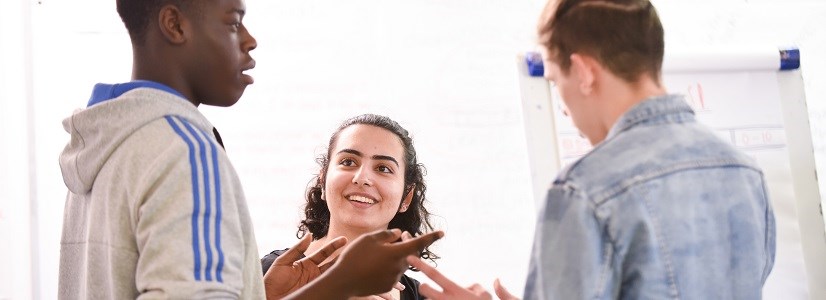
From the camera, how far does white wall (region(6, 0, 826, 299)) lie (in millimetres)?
2598

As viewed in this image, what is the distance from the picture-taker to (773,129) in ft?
8.71

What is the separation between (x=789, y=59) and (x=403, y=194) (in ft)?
4.63

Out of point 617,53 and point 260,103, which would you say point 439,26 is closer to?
point 260,103

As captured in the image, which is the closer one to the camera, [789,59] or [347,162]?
[347,162]

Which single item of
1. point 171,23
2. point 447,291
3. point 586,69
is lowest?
point 447,291

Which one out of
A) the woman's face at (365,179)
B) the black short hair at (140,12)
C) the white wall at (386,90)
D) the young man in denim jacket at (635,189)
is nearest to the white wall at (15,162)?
the white wall at (386,90)

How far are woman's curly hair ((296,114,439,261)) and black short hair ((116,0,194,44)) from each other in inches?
48.0

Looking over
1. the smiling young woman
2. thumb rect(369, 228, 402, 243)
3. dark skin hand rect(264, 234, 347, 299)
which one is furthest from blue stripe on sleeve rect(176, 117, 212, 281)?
the smiling young woman

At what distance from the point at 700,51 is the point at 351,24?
1.21 meters

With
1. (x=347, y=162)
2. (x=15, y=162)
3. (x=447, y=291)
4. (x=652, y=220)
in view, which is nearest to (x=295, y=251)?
(x=447, y=291)

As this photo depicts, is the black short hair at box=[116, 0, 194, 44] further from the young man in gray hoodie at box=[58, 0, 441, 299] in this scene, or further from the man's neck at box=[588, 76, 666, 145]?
the man's neck at box=[588, 76, 666, 145]

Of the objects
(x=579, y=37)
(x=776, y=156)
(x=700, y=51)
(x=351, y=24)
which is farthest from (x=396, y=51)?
(x=579, y=37)

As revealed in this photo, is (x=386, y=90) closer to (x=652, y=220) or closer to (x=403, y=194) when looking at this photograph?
(x=403, y=194)

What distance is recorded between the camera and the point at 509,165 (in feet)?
9.62
